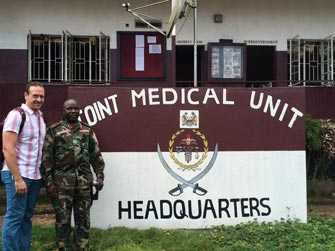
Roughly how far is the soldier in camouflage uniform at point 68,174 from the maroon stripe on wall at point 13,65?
8.61 m

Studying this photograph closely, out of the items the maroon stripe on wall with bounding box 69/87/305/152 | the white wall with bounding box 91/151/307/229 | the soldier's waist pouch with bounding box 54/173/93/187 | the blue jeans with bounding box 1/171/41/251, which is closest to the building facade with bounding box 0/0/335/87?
the maroon stripe on wall with bounding box 69/87/305/152

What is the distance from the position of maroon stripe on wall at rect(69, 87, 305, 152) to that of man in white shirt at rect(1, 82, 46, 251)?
167cm

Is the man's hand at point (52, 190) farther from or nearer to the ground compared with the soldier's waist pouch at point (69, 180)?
nearer to the ground

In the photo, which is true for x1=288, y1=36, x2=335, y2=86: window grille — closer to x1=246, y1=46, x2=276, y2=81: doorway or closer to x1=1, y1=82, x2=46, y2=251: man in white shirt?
x1=246, y1=46, x2=276, y2=81: doorway

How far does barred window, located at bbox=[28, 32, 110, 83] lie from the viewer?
48.5ft

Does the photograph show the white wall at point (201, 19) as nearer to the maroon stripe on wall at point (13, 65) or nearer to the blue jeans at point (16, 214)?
the maroon stripe on wall at point (13, 65)

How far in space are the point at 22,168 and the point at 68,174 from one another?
1.90ft

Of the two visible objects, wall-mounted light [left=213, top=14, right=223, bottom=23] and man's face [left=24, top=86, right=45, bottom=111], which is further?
wall-mounted light [left=213, top=14, right=223, bottom=23]

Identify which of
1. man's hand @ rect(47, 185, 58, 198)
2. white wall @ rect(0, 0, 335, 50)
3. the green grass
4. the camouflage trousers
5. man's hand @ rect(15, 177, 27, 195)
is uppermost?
white wall @ rect(0, 0, 335, 50)

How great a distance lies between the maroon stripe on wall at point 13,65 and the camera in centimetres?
1465

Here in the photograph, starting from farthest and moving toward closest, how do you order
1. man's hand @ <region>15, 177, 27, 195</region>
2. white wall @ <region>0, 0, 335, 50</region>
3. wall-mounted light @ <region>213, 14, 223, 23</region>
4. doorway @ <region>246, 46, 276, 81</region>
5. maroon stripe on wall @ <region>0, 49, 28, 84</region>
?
doorway @ <region>246, 46, 276, 81</region> < wall-mounted light @ <region>213, 14, 223, 23</region> < white wall @ <region>0, 0, 335, 50</region> < maroon stripe on wall @ <region>0, 49, 28, 84</region> < man's hand @ <region>15, 177, 27, 195</region>

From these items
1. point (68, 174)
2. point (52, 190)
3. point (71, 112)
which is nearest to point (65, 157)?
point (68, 174)

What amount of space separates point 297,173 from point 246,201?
83cm

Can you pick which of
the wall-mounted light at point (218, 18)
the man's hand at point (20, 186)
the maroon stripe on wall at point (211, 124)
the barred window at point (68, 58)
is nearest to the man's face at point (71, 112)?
the man's hand at point (20, 186)
